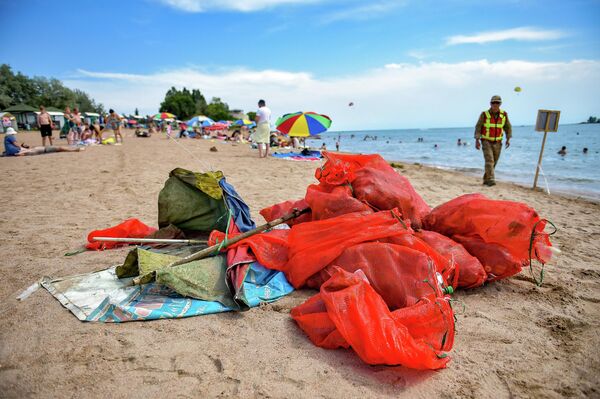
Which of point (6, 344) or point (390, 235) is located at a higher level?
point (390, 235)

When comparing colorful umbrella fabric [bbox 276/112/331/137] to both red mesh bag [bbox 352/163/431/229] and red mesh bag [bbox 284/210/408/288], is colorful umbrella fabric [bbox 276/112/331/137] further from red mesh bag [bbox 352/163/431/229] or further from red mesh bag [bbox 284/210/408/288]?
red mesh bag [bbox 284/210/408/288]

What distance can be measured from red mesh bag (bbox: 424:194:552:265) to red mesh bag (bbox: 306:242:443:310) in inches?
31.8

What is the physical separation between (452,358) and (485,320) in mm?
483

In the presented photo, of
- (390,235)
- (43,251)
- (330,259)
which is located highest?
(390,235)

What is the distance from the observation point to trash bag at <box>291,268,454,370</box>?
4.84 feet

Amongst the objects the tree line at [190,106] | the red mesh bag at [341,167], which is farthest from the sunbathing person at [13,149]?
the tree line at [190,106]

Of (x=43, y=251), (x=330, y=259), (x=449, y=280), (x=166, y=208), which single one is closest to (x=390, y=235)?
(x=330, y=259)

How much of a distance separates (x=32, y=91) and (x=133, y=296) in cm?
6783

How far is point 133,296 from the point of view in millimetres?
2146

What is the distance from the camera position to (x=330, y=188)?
2785 millimetres

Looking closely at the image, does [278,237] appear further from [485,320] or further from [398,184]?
[485,320]

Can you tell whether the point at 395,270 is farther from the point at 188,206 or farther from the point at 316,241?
the point at 188,206

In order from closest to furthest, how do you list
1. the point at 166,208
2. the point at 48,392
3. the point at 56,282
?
the point at 48,392 < the point at 56,282 < the point at 166,208

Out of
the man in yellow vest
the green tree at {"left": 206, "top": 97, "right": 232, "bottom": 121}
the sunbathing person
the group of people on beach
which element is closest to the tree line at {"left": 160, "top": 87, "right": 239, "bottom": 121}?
the green tree at {"left": 206, "top": 97, "right": 232, "bottom": 121}
